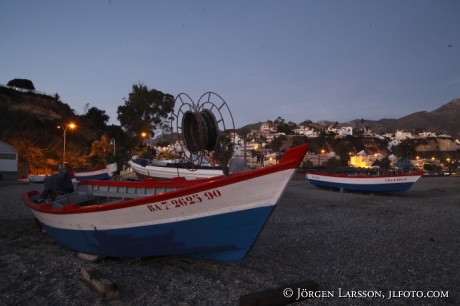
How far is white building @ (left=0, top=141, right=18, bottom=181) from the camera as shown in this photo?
97.0ft

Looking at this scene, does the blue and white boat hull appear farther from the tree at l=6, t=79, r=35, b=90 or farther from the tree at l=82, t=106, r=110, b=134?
the tree at l=6, t=79, r=35, b=90

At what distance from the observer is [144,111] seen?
152ft

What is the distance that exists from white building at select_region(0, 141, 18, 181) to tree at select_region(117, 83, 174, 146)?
17.2m

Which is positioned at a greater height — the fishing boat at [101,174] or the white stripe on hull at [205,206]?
the white stripe on hull at [205,206]

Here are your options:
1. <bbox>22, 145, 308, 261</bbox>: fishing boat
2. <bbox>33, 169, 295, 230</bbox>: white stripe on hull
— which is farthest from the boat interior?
<bbox>33, 169, 295, 230</bbox>: white stripe on hull

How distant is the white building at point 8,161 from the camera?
29.6 m

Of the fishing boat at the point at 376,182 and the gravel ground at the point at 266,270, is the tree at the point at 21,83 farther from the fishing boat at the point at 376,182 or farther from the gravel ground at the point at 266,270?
the gravel ground at the point at 266,270

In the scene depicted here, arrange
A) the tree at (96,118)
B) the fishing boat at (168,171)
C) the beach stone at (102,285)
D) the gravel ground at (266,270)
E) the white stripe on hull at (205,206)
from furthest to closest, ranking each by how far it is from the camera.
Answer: the tree at (96,118), the fishing boat at (168,171), the white stripe on hull at (205,206), the gravel ground at (266,270), the beach stone at (102,285)

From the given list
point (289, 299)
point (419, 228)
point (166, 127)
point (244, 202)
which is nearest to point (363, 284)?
point (289, 299)

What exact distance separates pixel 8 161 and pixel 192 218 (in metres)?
32.2

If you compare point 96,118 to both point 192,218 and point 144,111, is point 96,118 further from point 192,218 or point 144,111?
point 192,218

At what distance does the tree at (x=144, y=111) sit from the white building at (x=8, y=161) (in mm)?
17211

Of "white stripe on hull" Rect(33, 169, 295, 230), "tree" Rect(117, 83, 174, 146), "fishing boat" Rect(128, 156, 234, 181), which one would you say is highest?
"tree" Rect(117, 83, 174, 146)

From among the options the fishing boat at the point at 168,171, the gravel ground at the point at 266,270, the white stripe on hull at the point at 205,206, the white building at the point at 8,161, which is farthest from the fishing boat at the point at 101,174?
the white stripe on hull at the point at 205,206
